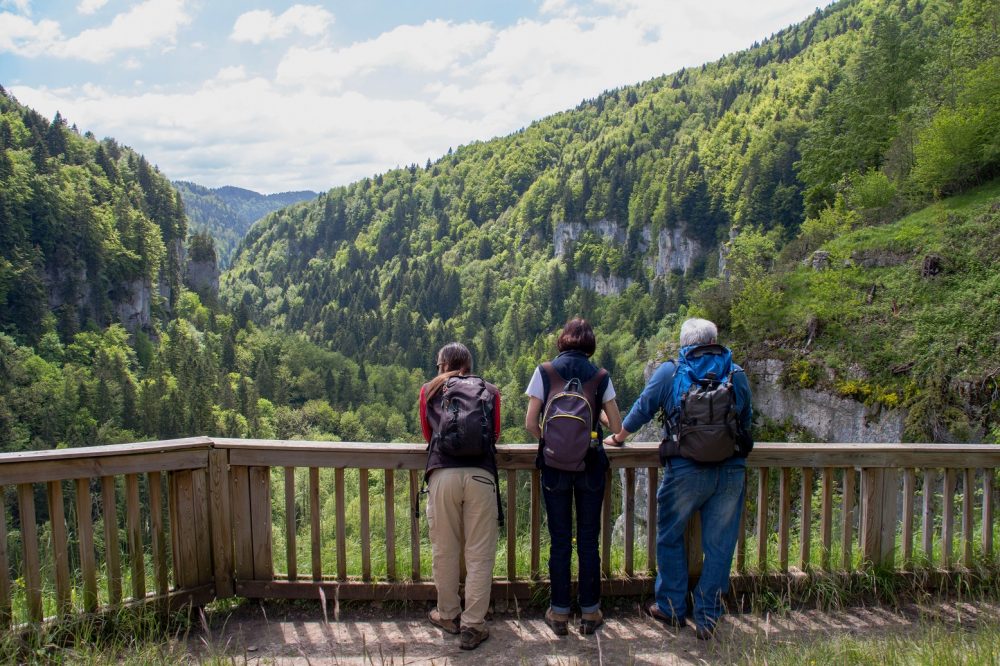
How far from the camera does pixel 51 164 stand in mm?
105000

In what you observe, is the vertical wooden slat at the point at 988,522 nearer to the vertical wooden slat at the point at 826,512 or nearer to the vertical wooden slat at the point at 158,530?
the vertical wooden slat at the point at 826,512

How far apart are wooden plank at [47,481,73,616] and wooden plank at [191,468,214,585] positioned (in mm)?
723

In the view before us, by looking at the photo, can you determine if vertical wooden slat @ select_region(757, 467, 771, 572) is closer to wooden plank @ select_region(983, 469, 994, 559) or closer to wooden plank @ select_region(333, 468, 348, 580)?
wooden plank @ select_region(983, 469, 994, 559)

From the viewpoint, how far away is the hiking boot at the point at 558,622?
4426 mm

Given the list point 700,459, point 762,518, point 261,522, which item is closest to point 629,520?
point 700,459

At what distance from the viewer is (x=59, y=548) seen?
4.06 metres

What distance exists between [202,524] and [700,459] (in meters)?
3.19

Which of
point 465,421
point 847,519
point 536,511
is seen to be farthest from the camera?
point 847,519

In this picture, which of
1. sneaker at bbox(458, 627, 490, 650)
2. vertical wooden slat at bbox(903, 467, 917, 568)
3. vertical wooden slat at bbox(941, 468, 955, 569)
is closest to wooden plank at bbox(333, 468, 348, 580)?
sneaker at bbox(458, 627, 490, 650)

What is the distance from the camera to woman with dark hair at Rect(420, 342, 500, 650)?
4191mm

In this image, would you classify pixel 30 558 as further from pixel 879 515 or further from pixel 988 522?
pixel 988 522

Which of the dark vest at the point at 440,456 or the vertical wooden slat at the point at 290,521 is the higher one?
the dark vest at the point at 440,456

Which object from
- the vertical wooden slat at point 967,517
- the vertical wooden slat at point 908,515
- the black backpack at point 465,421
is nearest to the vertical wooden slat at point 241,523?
the black backpack at point 465,421

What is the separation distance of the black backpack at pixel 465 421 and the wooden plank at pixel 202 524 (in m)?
1.58
